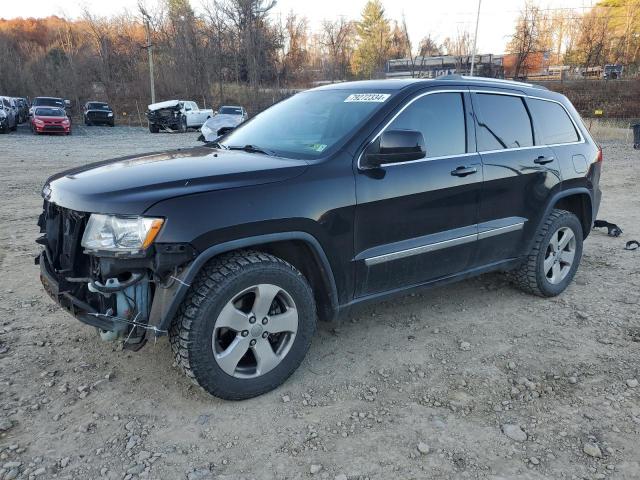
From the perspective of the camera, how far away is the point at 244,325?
9.16ft

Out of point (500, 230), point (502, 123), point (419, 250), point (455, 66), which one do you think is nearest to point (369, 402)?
point (419, 250)

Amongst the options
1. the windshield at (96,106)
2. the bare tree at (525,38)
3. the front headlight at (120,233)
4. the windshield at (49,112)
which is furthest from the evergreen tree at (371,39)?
the front headlight at (120,233)

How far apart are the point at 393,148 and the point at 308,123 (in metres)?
0.82

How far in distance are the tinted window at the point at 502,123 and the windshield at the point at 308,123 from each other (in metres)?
0.92

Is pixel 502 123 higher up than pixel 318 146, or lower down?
higher up

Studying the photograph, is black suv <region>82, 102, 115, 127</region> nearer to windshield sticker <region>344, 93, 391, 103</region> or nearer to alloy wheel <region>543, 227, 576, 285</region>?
windshield sticker <region>344, 93, 391, 103</region>

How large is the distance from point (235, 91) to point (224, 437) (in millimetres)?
50282

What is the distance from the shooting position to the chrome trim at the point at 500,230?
12.5 feet

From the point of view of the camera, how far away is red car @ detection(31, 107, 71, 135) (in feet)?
80.9

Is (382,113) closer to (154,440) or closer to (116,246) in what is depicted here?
(116,246)

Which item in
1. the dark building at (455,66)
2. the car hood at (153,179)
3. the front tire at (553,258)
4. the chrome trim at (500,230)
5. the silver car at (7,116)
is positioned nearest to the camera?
the car hood at (153,179)

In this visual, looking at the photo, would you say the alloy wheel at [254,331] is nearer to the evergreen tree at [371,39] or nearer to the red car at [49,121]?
the red car at [49,121]

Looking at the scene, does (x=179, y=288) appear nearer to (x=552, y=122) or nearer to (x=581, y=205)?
(x=552, y=122)

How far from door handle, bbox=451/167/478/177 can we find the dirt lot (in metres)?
1.17
